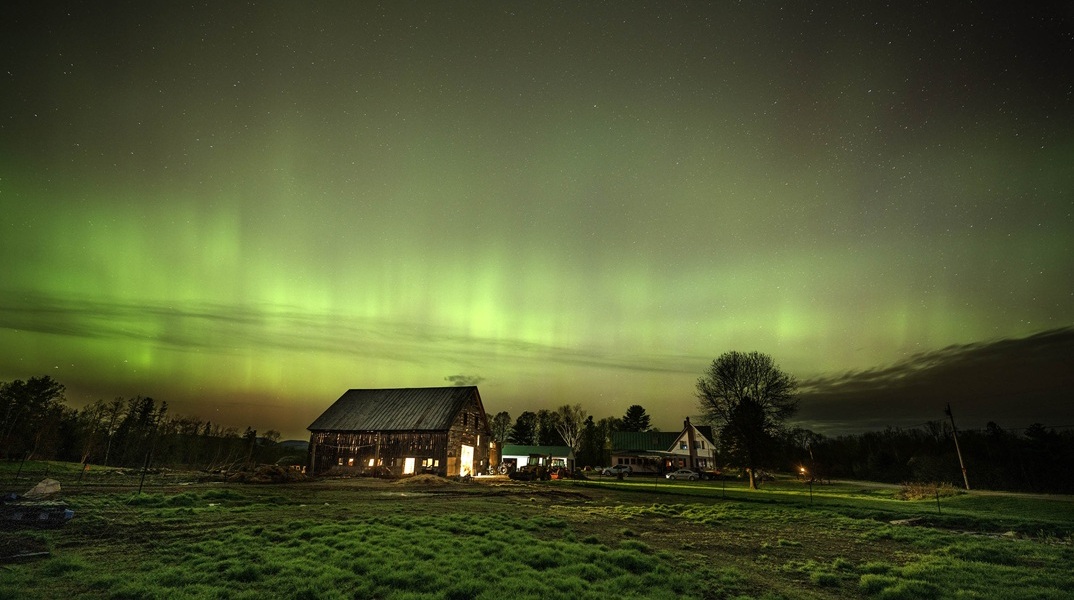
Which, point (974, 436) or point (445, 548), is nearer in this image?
point (445, 548)

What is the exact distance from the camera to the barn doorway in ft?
180

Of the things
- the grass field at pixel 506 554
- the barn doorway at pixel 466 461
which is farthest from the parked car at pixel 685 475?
the grass field at pixel 506 554

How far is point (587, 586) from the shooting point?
33.2 ft

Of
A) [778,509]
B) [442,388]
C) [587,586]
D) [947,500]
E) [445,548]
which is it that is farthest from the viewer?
[442,388]

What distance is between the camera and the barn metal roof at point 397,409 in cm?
5400

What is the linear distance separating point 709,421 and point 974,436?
105 ft

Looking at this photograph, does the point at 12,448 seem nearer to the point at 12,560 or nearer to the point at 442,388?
the point at 442,388

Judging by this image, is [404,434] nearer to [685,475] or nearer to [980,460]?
[685,475]

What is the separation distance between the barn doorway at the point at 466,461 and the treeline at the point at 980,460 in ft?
128

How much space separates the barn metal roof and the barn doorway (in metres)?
5.44

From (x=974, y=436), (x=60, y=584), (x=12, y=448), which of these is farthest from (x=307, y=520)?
(x=974, y=436)

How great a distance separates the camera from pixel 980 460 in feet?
159

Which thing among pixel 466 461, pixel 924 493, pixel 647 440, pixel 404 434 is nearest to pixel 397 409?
pixel 404 434

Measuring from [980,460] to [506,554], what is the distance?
6023 cm
